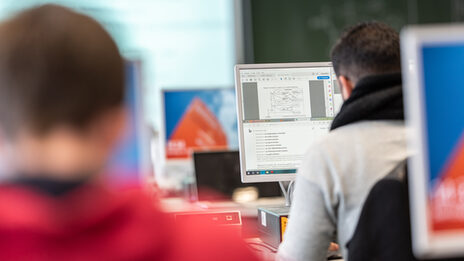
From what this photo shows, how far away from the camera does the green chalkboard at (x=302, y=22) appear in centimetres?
543

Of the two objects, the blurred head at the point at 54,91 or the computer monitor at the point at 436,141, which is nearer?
the blurred head at the point at 54,91

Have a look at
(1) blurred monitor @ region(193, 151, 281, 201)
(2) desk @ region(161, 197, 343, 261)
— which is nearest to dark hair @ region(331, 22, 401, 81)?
(2) desk @ region(161, 197, 343, 261)

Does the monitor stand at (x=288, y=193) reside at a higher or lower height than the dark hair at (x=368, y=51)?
lower

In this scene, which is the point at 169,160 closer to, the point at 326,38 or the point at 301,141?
the point at 301,141

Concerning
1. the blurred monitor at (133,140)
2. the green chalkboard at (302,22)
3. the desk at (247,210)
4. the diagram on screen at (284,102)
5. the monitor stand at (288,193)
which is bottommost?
the desk at (247,210)

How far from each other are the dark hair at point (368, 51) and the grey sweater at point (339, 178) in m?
0.16

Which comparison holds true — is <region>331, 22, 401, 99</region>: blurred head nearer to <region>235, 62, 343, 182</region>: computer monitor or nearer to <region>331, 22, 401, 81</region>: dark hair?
<region>331, 22, 401, 81</region>: dark hair

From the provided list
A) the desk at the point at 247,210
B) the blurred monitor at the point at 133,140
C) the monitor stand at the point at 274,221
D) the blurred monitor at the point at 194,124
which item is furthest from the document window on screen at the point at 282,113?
the blurred monitor at the point at 194,124

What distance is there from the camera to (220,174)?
133 inches

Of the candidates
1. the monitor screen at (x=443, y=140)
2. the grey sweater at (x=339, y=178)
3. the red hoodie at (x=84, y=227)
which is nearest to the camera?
the red hoodie at (x=84, y=227)

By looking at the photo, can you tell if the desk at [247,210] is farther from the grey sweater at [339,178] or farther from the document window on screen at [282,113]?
the document window on screen at [282,113]

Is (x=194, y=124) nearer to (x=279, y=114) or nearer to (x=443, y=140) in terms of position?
(x=279, y=114)

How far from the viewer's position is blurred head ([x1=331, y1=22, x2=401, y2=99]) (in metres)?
1.56

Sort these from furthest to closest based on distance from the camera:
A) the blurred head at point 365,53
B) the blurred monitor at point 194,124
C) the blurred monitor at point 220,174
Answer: the blurred monitor at point 194,124, the blurred monitor at point 220,174, the blurred head at point 365,53
